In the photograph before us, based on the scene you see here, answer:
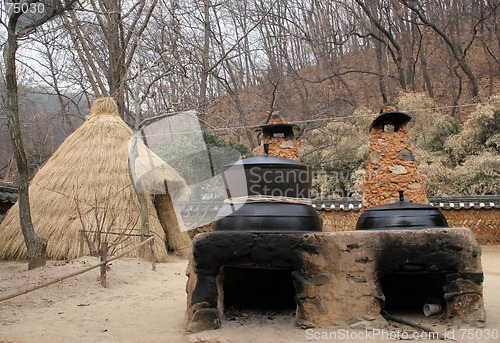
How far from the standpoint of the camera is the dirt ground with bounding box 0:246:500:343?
3.38 m

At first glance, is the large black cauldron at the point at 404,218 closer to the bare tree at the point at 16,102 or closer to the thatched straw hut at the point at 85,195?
the bare tree at the point at 16,102

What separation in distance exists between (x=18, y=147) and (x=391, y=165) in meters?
4.67

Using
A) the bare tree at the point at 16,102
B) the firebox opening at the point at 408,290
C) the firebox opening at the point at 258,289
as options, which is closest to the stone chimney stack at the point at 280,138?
the firebox opening at the point at 258,289

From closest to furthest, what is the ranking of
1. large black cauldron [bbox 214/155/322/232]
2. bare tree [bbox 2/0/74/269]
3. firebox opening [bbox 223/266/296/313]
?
large black cauldron [bbox 214/155/322/232], firebox opening [bbox 223/266/296/313], bare tree [bbox 2/0/74/269]

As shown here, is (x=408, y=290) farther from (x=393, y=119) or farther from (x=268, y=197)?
(x=393, y=119)

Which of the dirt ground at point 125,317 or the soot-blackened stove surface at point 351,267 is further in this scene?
the soot-blackened stove surface at point 351,267

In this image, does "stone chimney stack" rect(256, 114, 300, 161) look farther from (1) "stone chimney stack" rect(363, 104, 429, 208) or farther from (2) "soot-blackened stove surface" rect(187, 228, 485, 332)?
(2) "soot-blackened stove surface" rect(187, 228, 485, 332)

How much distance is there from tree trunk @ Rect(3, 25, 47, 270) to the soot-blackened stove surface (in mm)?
3434

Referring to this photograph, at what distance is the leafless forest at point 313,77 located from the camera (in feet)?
37.3

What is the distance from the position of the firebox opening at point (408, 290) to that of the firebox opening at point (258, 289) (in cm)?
91

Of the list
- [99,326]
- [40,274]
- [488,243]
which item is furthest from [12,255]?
[488,243]

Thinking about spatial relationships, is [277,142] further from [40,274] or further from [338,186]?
[338,186]

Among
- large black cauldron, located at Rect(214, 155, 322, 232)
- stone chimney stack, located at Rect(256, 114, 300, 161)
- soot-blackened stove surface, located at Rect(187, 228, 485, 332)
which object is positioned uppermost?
stone chimney stack, located at Rect(256, 114, 300, 161)

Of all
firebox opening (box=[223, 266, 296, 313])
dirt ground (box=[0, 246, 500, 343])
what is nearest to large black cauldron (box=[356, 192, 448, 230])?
dirt ground (box=[0, 246, 500, 343])
